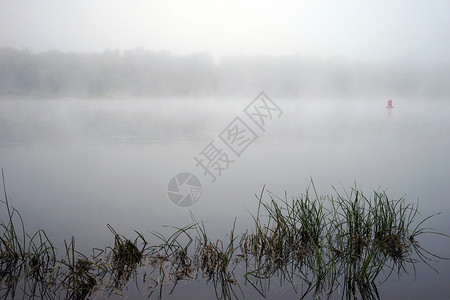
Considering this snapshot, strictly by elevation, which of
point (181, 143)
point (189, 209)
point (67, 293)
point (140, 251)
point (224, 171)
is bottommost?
point (67, 293)

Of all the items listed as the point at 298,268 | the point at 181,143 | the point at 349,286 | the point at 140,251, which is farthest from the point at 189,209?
the point at 181,143

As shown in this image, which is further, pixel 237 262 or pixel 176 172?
pixel 176 172

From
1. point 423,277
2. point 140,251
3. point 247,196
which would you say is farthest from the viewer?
point 247,196

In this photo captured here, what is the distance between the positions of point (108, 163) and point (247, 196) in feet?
11.4

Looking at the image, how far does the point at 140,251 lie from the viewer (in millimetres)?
2906

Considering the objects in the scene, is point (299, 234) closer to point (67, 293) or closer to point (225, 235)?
point (225, 235)

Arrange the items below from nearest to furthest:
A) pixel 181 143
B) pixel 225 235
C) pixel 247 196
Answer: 1. pixel 225 235
2. pixel 247 196
3. pixel 181 143

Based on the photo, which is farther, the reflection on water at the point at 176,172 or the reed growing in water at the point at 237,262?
the reflection on water at the point at 176,172

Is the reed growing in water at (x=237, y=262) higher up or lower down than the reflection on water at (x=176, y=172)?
lower down

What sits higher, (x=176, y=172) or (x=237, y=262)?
(x=176, y=172)

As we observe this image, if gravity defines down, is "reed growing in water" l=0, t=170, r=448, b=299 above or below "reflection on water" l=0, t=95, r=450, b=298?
below

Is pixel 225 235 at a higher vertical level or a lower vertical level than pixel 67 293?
higher

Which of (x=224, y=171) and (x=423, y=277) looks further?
(x=224, y=171)

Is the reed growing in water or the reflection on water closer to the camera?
the reed growing in water
